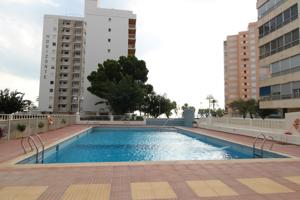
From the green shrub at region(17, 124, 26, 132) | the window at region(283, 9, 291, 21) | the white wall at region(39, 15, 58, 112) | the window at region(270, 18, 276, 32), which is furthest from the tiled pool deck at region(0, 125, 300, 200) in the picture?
the white wall at region(39, 15, 58, 112)

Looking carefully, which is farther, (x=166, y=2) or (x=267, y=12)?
(x=267, y=12)

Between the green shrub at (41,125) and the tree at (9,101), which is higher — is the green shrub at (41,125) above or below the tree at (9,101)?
below

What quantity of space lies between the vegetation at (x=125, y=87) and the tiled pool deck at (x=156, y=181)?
3015 centimetres

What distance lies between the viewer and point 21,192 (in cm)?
465

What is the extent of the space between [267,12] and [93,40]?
126ft

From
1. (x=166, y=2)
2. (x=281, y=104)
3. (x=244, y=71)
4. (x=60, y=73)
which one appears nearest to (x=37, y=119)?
(x=166, y=2)

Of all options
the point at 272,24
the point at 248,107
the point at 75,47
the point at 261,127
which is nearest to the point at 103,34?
the point at 75,47

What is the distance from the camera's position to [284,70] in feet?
92.4

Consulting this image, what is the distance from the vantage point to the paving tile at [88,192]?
4.38m

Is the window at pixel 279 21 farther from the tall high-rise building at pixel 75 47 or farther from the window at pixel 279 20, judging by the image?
the tall high-rise building at pixel 75 47

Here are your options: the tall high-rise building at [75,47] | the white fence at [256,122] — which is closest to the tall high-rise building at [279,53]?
the white fence at [256,122]

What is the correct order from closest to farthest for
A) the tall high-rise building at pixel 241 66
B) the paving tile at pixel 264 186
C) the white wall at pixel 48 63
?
the paving tile at pixel 264 186 < the white wall at pixel 48 63 < the tall high-rise building at pixel 241 66

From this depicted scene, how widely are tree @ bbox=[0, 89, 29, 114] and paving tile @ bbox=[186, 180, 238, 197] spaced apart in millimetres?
17424

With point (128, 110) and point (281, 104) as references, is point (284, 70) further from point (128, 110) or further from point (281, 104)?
point (128, 110)
